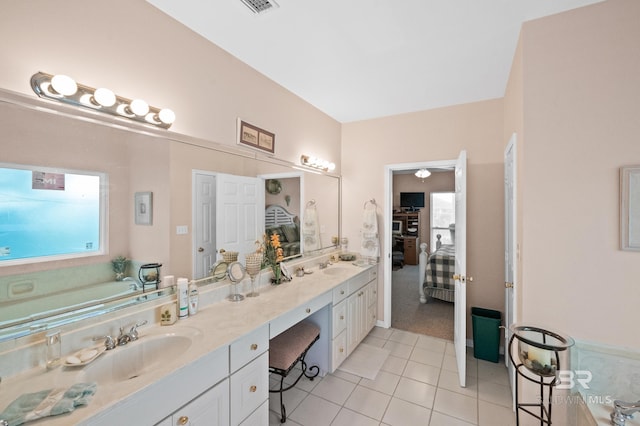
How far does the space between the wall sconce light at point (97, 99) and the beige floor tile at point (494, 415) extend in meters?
2.98

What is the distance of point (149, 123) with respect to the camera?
1527mm

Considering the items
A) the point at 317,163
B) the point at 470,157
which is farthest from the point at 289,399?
the point at 470,157

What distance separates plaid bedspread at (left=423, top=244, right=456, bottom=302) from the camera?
161 inches

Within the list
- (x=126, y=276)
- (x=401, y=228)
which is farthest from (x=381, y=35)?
(x=401, y=228)

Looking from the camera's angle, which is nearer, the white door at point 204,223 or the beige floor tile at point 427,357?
the white door at point 204,223

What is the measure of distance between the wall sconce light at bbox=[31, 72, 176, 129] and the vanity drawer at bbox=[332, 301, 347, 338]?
77.0 inches

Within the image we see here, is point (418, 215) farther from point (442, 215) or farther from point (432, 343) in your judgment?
point (432, 343)

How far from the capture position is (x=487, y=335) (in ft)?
8.89

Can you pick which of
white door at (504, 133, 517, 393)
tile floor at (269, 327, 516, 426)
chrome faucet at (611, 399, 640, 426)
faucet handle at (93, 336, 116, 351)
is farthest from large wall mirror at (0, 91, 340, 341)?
chrome faucet at (611, 399, 640, 426)

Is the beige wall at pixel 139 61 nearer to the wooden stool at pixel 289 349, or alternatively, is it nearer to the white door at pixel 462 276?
the wooden stool at pixel 289 349

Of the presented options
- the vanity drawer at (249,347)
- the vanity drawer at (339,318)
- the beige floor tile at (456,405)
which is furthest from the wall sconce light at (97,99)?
the beige floor tile at (456,405)

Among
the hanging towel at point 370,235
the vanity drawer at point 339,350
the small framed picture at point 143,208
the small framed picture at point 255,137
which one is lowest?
the vanity drawer at point 339,350

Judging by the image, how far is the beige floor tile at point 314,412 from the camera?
6.22 ft

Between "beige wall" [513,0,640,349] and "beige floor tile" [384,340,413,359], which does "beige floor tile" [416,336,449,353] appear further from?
"beige wall" [513,0,640,349]
